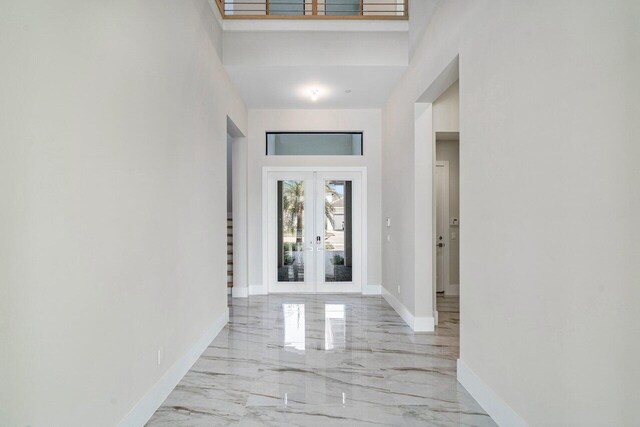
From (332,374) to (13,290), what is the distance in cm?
254

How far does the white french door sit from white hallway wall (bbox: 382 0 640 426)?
375 cm

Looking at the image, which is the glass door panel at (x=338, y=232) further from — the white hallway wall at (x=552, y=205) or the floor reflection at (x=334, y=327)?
the white hallway wall at (x=552, y=205)

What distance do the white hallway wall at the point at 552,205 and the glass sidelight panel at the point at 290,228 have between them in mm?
3993

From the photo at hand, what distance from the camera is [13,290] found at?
1.39 metres

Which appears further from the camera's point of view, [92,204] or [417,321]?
[417,321]

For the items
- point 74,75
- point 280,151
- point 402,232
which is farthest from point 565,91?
point 280,151

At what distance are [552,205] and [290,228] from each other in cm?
518

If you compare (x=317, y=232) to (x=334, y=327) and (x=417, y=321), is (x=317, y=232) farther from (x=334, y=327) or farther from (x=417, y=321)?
(x=417, y=321)

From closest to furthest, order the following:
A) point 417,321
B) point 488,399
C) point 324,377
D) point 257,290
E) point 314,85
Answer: point 488,399 → point 324,377 → point 417,321 → point 314,85 → point 257,290

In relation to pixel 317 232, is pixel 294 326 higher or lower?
lower

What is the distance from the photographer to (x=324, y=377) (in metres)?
3.28

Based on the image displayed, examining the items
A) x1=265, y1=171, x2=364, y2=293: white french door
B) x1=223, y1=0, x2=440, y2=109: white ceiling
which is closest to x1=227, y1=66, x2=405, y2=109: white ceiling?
x1=223, y1=0, x2=440, y2=109: white ceiling

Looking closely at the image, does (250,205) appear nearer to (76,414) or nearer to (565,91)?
(76,414)

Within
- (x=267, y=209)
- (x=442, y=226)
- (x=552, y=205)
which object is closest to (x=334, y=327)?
(x=267, y=209)
